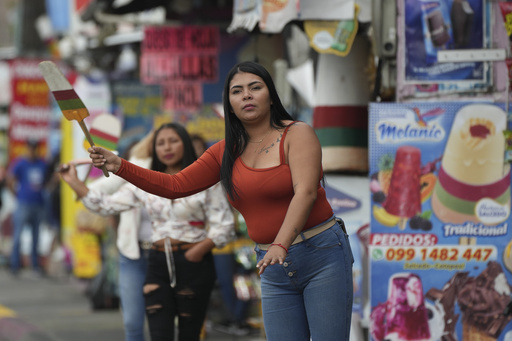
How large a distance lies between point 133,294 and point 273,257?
2940 millimetres

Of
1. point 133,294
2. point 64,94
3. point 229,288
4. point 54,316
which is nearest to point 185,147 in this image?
point 133,294

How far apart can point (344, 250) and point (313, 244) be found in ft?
0.51

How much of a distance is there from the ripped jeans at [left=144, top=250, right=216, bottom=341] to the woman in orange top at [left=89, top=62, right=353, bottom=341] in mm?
1819

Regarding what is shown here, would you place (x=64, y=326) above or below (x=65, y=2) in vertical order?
below

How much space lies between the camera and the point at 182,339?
6090 millimetres

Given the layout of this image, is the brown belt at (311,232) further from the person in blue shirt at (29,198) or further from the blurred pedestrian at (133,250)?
the person in blue shirt at (29,198)

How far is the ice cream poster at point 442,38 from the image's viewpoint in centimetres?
588

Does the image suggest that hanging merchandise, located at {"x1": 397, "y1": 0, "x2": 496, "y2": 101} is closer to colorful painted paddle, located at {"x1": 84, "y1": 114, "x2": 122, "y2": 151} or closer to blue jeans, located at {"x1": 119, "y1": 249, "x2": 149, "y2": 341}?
colorful painted paddle, located at {"x1": 84, "y1": 114, "x2": 122, "y2": 151}

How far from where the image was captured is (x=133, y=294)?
21.8 feet

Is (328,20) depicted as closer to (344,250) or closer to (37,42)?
(344,250)

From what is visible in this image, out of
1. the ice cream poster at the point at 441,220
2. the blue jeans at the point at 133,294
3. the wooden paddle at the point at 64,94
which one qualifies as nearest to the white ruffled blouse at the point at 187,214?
the blue jeans at the point at 133,294

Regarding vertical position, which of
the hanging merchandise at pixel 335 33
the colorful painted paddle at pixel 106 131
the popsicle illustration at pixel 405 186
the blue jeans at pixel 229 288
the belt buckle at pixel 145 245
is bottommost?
the blue jeans at pixel 229 288

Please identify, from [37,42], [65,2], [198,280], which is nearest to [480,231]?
[198,280]

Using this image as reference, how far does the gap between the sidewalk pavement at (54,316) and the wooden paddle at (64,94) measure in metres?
4.80
